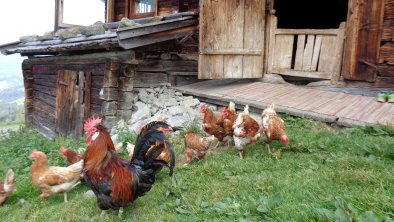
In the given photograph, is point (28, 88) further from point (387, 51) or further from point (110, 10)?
point (387, 51)

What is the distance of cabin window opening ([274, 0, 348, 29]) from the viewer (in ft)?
38.7

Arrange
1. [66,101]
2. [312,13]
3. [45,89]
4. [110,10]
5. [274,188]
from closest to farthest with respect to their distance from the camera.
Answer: [274,188], [66,101], [45,89], [110,10], [312,13]

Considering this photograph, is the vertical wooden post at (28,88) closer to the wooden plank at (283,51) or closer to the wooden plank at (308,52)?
the wooden plank at (283,51)

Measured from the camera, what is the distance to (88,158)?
3.56 m

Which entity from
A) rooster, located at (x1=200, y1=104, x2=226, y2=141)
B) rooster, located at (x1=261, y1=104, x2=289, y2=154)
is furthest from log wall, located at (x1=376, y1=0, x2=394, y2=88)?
rooster, located at (x1=200, y1=104, x2=226, y2=141)

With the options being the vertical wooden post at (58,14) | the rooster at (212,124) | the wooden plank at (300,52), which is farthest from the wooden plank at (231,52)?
the vertical wooden post at (58,14)

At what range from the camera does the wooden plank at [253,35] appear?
26.0 ft

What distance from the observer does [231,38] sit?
25.2ft

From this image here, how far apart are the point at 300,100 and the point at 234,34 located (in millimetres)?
2225

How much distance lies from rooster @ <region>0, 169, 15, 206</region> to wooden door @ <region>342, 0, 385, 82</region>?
680 centimetres

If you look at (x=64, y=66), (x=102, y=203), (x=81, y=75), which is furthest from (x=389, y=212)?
(x=64, y=66)

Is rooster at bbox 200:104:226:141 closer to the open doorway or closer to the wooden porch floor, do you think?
the wooden porch floor

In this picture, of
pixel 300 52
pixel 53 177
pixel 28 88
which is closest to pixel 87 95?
pixel 53 177

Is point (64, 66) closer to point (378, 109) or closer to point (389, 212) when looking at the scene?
point (378, 109)
